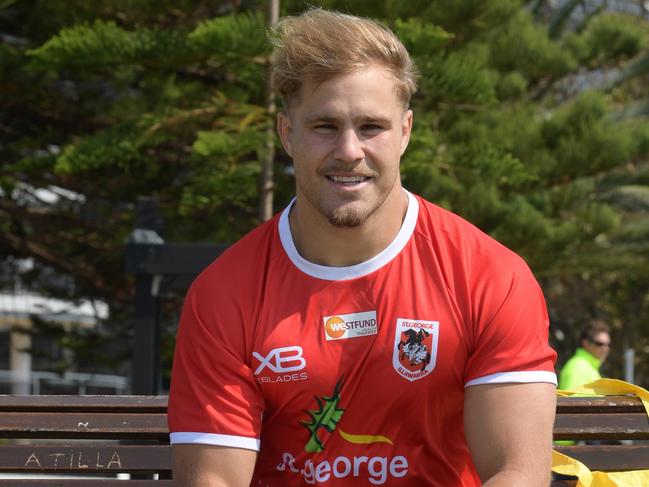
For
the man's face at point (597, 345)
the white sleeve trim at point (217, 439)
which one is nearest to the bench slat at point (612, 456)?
the white sleeve trim at point (217, 439)

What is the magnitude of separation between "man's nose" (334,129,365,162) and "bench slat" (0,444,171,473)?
1263 mm

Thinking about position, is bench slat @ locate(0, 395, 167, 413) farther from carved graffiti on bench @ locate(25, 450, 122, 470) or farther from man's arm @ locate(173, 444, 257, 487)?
man's arm @ locate(173, 444, 257, 487)

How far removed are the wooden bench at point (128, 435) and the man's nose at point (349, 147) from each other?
1.22 m

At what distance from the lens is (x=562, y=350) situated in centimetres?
1784

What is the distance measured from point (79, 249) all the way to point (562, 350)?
856 centimetres

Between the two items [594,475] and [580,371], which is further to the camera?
[580,371]

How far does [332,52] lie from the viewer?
273 centimetres

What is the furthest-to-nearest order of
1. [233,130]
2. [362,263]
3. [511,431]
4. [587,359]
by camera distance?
[233,130], [587,359], [362,263], [511,431]

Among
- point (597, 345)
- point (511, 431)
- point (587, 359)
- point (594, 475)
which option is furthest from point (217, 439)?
point (597, 345)

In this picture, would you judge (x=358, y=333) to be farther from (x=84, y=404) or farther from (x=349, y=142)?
(x=84, y=404)

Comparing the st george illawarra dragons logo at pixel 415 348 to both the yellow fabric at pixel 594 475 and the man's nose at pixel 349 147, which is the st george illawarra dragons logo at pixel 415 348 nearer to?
the man's nose at pixel 349 147

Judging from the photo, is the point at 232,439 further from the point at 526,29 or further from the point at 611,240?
the point at 611,240

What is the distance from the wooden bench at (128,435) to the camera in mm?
3512

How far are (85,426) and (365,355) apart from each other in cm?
116
